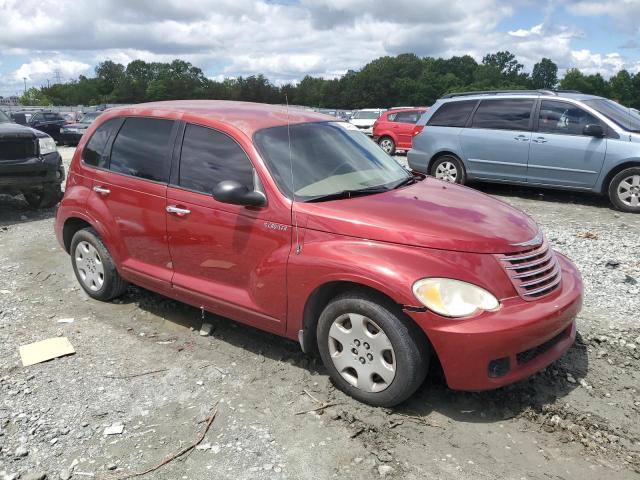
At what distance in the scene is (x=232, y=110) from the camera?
429 centimetres

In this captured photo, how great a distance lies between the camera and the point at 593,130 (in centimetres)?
858

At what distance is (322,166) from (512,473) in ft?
7.43

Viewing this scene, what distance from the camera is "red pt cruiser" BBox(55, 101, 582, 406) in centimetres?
303

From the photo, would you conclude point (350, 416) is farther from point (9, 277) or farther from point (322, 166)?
point (9, 277)

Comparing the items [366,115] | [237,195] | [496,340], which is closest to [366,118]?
[366,115]

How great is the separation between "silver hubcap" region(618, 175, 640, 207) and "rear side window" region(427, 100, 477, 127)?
2.93 metres

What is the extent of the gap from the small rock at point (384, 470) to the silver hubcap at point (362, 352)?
496mm

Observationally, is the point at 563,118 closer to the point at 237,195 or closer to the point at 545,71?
the point at 237,195

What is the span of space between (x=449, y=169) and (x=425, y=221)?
744cm

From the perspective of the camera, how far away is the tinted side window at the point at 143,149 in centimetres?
429

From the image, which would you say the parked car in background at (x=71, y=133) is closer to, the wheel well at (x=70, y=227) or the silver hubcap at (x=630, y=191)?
the wheel well at (x=70, y=227)

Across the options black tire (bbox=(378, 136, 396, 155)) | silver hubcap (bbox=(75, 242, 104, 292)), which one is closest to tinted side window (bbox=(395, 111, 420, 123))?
black tire (bbox=(378, 136, 396, 155))

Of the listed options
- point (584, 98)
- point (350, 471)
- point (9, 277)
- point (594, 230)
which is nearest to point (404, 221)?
point (350, 471)

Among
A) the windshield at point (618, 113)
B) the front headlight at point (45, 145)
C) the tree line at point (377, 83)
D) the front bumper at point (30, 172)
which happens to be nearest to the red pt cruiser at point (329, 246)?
the front bumper at point (30, 172)
